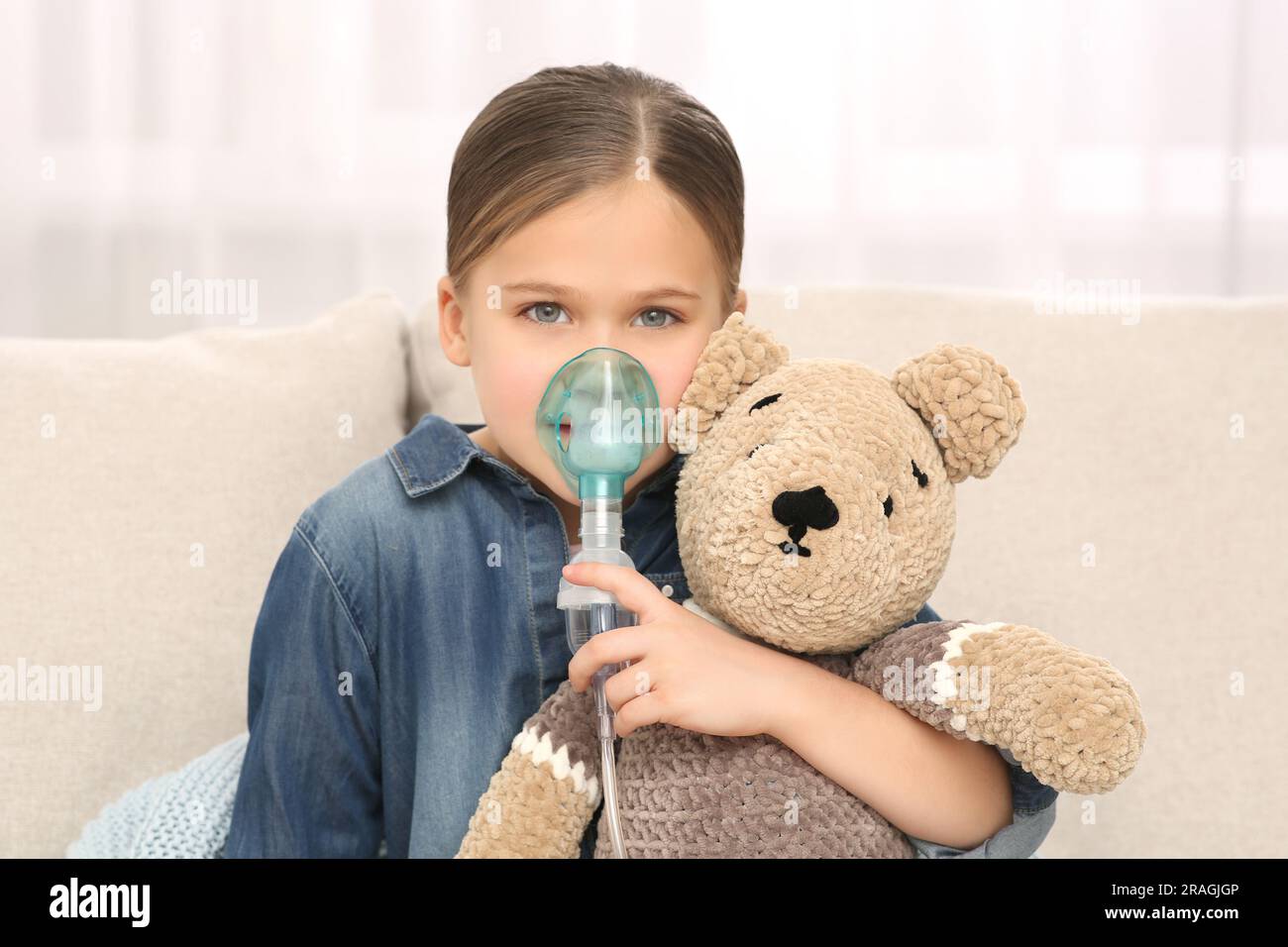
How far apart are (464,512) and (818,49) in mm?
995

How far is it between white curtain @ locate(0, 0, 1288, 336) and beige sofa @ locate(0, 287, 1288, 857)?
0.44 m

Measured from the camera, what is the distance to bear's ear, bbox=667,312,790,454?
79 cm

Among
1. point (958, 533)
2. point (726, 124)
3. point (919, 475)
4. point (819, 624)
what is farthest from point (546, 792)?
point (726, 124)

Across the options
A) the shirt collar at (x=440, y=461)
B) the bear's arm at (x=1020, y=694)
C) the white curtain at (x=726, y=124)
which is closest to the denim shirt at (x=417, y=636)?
the shirt collar at (x=440, y=461)

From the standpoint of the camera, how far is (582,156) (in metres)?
0.88

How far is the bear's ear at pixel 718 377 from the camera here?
2.58 feet

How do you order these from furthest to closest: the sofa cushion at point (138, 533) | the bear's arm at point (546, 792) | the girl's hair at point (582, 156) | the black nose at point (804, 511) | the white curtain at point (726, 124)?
the white curtain at point (726, 124) → the sofa cushion at point (138, 533) → the girl's hair at point (582, 156) → the bear's arm at point (546, 792) → the black nose at point (804, 511)

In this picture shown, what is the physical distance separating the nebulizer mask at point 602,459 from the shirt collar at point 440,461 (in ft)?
0.54

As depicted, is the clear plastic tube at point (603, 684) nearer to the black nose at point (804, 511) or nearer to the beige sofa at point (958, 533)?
the black nose at point (804, 511)

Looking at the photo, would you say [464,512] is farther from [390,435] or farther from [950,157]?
[950,157]

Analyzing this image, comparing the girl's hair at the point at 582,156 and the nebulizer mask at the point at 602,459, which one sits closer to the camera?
the nebulizer mask at the point at 602,459

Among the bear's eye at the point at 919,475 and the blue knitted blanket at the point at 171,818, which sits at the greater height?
the bear's eye at the point at 919,475

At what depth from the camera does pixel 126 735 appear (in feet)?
3.45
